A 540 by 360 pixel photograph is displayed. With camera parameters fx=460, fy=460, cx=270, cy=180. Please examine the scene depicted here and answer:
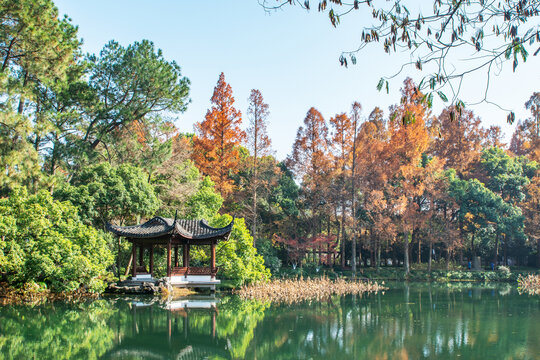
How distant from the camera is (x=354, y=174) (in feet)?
88.1

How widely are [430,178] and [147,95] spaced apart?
1629 cm

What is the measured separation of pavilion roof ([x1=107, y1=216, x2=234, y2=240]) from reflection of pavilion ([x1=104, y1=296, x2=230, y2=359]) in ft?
12.2

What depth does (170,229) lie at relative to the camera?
17.0 metres

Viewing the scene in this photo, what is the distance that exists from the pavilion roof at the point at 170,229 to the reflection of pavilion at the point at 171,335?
3726 millimetres

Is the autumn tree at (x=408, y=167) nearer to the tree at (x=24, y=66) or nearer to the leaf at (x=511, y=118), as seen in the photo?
the tree at (x=24, y=66)

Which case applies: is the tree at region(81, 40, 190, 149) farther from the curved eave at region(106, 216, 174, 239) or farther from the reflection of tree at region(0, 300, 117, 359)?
the reflection of tree at region(0, 300, 117, 359)

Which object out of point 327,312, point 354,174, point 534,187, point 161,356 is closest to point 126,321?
point 161,356

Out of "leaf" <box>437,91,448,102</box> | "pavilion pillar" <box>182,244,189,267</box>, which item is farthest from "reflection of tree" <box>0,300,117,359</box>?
"leaf" <box>437,91,448,102</box>

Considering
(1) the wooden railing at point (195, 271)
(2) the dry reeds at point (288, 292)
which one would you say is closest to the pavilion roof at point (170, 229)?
(1) the wooden railing at point (195, 271)

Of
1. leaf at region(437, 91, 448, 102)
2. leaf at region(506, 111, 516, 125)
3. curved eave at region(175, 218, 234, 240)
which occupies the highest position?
leaf at region(437, 91, 448, 102)

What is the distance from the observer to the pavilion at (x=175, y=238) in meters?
17.2

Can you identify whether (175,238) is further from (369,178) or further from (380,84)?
(380,84)

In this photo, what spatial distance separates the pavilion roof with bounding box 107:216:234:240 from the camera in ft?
55.9

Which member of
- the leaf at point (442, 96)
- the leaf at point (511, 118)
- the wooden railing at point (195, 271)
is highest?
the leaf at point (442, 96)
